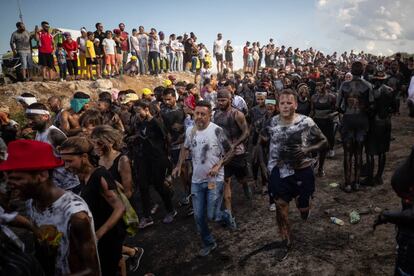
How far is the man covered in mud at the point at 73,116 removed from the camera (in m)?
5.79

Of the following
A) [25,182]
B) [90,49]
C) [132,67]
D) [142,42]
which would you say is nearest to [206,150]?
[25,182]

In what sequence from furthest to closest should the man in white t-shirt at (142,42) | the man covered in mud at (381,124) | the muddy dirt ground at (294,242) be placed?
the man in white t-shirt at (142,42), the man covered in mud at (381,124), the muddy dirt ground at (294,242)

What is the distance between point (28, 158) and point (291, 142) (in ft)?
10.6

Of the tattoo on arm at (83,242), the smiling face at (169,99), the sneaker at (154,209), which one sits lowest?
the sneaker at (154,209)

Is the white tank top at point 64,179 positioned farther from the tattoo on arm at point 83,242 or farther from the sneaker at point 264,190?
the sneaker at point 264,190

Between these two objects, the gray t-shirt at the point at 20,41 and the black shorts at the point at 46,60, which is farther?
the black shorts at the point at 46,60

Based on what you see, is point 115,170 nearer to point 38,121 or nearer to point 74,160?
point 74,160

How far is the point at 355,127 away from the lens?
645 cm

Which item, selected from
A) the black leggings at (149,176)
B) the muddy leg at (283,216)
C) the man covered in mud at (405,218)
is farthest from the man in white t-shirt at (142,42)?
the man covered in mud at (405,218)

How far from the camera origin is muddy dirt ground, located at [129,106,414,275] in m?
4.22

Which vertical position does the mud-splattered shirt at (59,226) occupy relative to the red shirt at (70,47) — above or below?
below

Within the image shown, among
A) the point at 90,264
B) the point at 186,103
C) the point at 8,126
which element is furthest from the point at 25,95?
the point at 90,264

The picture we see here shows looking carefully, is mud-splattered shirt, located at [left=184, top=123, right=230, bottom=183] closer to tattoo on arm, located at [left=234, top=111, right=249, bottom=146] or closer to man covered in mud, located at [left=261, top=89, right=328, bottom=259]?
man covered in mud, located at [left=261, top=89, right=328, bottom=259]

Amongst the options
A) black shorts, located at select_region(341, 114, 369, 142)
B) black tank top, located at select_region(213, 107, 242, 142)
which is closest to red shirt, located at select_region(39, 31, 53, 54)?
black tank top, located at select_region(213, 107, 242, 142)
